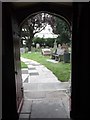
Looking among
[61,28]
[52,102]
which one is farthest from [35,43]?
[52,102]

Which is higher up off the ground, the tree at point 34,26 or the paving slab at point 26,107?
the tree at point 34,26

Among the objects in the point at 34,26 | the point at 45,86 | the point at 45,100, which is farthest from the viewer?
the point at 34,26

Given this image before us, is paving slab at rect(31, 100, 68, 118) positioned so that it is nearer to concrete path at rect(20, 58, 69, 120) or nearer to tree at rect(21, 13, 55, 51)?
concrete path at rect(20, 58, 69, 120)

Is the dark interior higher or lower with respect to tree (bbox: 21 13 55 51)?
lower

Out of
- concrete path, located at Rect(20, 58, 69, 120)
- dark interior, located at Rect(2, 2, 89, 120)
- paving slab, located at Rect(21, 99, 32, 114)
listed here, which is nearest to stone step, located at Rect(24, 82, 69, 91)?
concrete path, located at Rect(20, 58, 69, 120)

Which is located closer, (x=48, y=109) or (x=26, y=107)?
(x=48, y=109)

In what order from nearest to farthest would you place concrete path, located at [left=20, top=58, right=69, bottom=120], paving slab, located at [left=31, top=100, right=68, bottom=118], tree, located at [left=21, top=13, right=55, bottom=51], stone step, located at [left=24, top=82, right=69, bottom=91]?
paving slab, located at [left=31, top=100, right=68, bottom=118] < concrete path, located at [left=20, top=58, right=69, bottom=120] < stone step, located at [left=24, top=82, right=69, bottom=91] < tree, located at [left=21, top=13, right=55, bottom=51]
